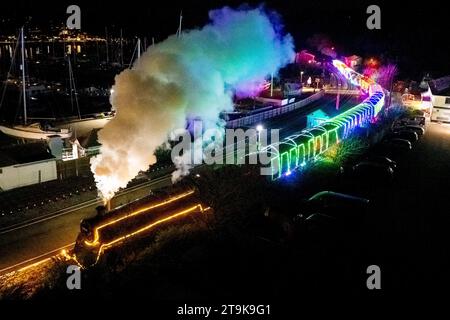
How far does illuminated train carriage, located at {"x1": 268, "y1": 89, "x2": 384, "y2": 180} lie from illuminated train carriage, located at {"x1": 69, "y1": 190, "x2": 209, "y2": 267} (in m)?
7.52

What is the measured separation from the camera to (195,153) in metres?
29.3

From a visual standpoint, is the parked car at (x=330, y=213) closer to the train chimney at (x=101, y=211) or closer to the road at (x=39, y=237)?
the train chimney at (x=101, y=211)

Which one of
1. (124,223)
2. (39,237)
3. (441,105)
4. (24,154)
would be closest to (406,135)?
(441,105)

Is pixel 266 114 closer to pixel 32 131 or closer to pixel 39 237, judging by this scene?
pixel 32 131

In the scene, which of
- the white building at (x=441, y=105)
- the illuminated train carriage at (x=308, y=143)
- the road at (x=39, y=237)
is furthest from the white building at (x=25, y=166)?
the white building at (x=441, y=105)

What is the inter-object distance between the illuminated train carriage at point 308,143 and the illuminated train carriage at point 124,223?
7.52 meters

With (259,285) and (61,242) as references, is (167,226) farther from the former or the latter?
(61,242)

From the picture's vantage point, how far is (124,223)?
14461 mm

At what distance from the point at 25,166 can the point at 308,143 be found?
727 inches

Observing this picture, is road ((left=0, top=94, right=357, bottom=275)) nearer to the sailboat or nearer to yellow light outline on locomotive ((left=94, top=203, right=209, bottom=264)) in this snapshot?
yellow light outline on locomotive ((left=94, top=203, right=209, bottom=264))

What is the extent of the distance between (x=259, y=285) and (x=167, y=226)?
4.57 m

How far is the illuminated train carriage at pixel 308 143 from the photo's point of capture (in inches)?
906

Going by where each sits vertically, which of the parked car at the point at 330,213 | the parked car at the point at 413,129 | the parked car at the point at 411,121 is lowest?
the parked car at the point at 330,213
